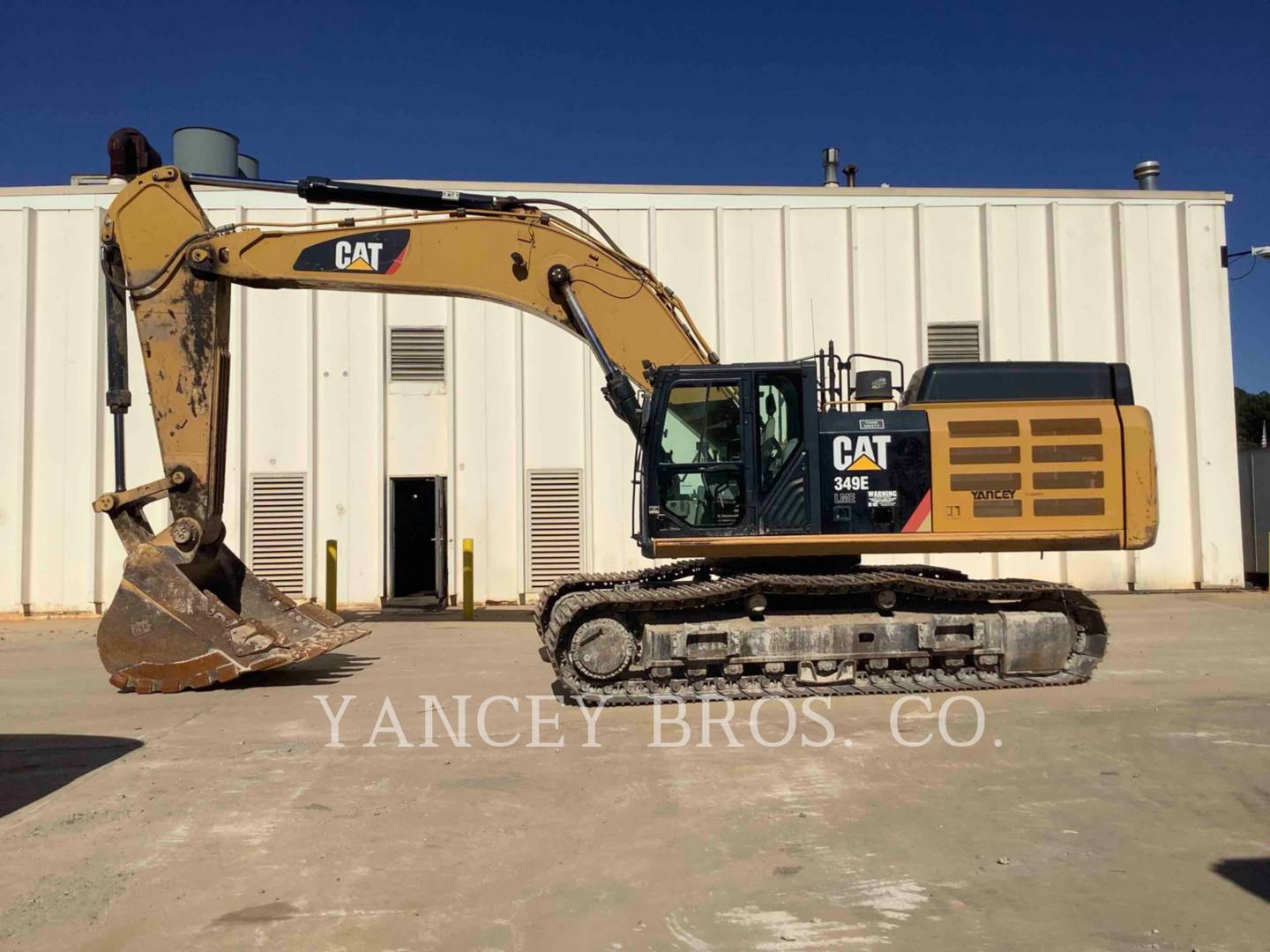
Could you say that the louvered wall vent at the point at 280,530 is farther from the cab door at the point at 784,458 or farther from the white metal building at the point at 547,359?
the cab door at the point at 784,458

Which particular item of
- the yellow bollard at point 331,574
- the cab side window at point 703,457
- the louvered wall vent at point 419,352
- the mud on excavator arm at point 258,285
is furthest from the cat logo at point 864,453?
the yellow bollard at point 331,574

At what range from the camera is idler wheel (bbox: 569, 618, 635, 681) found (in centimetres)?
761

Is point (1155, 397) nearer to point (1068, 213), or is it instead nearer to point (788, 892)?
point (1068, 213)

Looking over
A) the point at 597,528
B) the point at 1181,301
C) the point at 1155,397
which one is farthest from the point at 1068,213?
the point at 597,528

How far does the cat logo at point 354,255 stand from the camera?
8.96 meters

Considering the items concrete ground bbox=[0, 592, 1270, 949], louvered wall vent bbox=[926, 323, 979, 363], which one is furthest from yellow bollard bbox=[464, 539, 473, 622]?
louvered wall vent bbox=[926, 323, 979, 363]

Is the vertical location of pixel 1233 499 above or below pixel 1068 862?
above

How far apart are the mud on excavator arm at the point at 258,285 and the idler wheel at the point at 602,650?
6.60 ft

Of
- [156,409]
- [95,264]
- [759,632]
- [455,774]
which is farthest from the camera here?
[95,264]

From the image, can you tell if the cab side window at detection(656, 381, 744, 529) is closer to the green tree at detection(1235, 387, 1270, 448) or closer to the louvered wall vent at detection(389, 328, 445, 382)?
the louvered wall vent at detection(389, 328, 445, 382)

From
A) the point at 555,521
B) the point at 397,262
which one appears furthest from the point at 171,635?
the point at 555,521

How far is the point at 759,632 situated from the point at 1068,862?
362 centimetres

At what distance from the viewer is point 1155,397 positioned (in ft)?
49.4

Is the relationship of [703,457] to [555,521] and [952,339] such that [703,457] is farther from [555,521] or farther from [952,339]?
[952,339]
